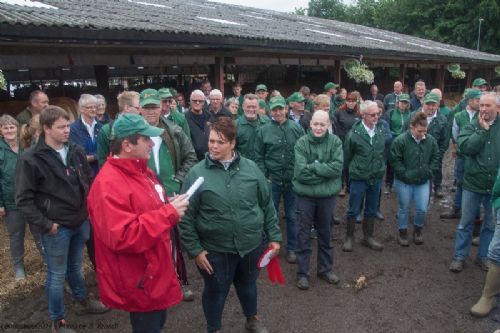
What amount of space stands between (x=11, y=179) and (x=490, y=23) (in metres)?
38.3

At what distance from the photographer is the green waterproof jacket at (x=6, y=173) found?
408 centimetres

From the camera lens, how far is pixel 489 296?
3.59m

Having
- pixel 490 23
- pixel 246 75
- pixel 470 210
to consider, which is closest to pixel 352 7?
pixel 490 23

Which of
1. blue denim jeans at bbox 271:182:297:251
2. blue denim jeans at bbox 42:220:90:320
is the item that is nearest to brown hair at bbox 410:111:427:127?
blue denim jeans at bbox 271:182:297:251

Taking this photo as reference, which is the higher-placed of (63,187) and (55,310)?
(63,187)

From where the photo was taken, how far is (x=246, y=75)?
1374 cm

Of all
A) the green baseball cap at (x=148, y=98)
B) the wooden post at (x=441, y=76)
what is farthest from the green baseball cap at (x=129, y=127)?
the wooden post at (x=441, y=76)

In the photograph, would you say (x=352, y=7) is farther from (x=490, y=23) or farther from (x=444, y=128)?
(x=444, y=128)

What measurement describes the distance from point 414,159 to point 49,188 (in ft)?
13.0

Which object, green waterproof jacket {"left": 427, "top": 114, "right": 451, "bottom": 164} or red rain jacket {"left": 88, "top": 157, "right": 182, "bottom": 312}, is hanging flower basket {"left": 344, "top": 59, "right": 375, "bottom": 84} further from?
red rain jacket {"left": 88, "top": 157, "right": 182, "bottom": 312}

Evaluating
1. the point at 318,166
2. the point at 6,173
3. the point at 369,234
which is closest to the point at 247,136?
the point at 318,166

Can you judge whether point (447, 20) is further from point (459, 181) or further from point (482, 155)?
point (482, 155)

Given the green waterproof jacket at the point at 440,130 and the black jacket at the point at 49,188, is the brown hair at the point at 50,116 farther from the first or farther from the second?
the green waterproof jacket at the point at 440,130

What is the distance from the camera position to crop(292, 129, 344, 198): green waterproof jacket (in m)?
3.88
